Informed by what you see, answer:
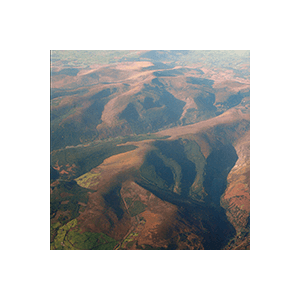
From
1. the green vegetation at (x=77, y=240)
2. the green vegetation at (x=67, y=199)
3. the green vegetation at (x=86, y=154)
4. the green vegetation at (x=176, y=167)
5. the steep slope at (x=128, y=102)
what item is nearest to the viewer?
the green vegetation at (x=77, y=240)

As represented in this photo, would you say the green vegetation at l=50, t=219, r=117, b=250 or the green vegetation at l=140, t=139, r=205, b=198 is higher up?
the green vegetation at l=140, t=139, r=205, b=198

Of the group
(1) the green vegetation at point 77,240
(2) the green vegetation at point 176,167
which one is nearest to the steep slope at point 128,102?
(2) the green vegetation at point 176,167

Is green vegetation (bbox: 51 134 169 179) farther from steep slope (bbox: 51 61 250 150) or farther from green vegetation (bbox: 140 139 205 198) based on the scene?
green vegetation (bbox: 140 139 205 198)

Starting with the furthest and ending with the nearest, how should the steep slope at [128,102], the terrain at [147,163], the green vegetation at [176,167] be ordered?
the steep slope at [128,102] → the green vegetation at [176,167] → the terrain at [147,163]

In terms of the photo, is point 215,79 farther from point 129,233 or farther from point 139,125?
point 129,233

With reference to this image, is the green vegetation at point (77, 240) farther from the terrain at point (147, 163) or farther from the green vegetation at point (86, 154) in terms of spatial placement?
the green vegetation at point (86, 154)

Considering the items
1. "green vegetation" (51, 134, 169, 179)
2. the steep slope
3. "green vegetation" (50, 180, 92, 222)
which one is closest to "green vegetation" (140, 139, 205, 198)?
"green vegetation" (51, 134, 169, 179)

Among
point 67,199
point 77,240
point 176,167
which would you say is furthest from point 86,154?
point 77,240

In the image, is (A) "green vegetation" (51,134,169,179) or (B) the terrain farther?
(A) "green vegetation" (51,134,169,179)

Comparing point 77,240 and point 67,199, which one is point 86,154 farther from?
point 77,240
